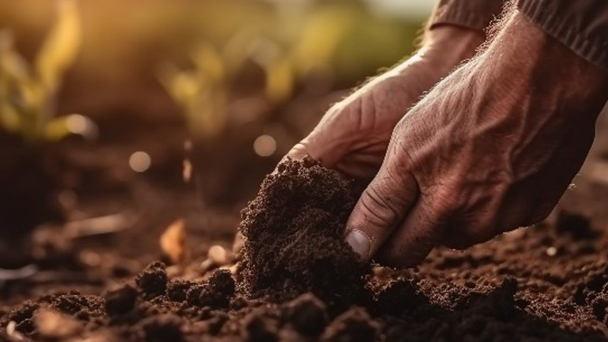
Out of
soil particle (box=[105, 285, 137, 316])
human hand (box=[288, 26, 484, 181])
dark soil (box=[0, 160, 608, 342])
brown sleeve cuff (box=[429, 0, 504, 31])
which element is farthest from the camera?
brown sleeve cuff (box=[429, 0, 504, 31])

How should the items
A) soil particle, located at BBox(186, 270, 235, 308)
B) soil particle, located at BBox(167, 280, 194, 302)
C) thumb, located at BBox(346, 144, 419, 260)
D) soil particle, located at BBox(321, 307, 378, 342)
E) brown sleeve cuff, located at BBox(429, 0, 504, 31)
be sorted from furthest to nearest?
brown sleeve cuff, located at BBox(429, 0, 504, 31)
thumb, located at BBox(346, 144, 419, 260)
soil particle, located at BBox(167, 280, 194, 302)
soil particle, located at BBox(186, 270, 235, 308)
soil particle, located at BBox(321, 307, 378, 342)

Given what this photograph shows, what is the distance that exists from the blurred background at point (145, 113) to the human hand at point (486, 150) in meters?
0.91

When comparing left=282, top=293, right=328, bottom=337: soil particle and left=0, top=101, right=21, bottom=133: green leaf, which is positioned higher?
left=0, top=101, right=21, bottom=133: green leaf

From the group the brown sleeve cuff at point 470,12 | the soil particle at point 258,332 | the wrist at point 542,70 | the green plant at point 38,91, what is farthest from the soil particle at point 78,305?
the green plant at point 38,91

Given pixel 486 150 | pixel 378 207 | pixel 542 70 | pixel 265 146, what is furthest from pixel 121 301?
pixel 265 146

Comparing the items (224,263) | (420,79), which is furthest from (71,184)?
(420,79)

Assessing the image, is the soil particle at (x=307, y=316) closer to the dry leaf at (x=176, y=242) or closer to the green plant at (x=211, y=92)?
the dry leaf at (x=176, y=242)

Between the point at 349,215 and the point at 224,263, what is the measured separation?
0.58m

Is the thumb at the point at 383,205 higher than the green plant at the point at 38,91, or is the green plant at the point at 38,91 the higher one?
the green plant at the point at 38,91

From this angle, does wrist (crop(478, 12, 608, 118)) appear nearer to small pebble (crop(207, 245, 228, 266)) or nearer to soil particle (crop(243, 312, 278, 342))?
soil particle (crop(243, 312, 278, 342))

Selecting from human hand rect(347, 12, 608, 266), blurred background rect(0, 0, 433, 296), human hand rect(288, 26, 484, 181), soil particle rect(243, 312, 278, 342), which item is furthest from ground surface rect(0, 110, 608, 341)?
blurred background rect(0, 0, 433, 296)

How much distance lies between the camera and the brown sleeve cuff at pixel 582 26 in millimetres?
2012

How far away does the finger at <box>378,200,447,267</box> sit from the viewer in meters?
2.43

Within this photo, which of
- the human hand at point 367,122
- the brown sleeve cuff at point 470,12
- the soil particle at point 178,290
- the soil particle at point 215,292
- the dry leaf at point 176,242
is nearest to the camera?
the soil particle at point 215,292
